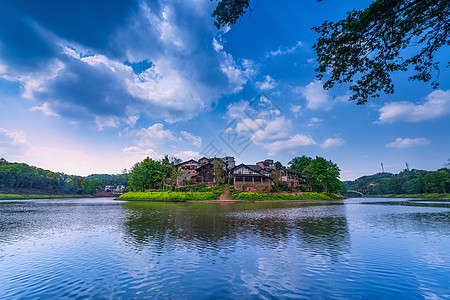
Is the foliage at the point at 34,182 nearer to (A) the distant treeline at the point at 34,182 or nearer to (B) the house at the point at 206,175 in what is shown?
(A) the distant treeline at the point at 34,182

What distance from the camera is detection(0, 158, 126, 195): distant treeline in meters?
91.2

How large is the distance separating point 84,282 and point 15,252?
7005mm

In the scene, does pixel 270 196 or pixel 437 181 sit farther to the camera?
pixel 437 181

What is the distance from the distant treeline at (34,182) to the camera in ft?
299

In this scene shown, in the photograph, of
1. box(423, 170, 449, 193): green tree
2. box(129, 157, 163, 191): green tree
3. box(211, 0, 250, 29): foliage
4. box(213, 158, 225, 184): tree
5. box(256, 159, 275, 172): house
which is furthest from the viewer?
box(256, 159, 275, 172): house

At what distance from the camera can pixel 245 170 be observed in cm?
7612

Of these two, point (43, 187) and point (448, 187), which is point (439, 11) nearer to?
point (448, 187)

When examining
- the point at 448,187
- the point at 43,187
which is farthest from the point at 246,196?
the point at 43,187

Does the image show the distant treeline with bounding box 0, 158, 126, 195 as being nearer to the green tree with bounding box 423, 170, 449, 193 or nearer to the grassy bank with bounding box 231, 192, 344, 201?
the grassy bank with bounding box 231, 192, 344, 201

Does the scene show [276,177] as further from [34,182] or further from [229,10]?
[34,182]

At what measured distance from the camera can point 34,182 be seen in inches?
4040

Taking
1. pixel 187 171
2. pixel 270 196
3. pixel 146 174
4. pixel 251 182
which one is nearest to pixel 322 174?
pixel 270 196

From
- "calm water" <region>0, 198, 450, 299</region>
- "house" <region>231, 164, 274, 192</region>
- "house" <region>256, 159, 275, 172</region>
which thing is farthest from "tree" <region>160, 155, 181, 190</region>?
"calm water" <region>0, 198, 450, 299</region>

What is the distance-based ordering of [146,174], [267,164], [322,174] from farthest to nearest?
1. [267,164]
2. [322,174]
3. [146,174]
